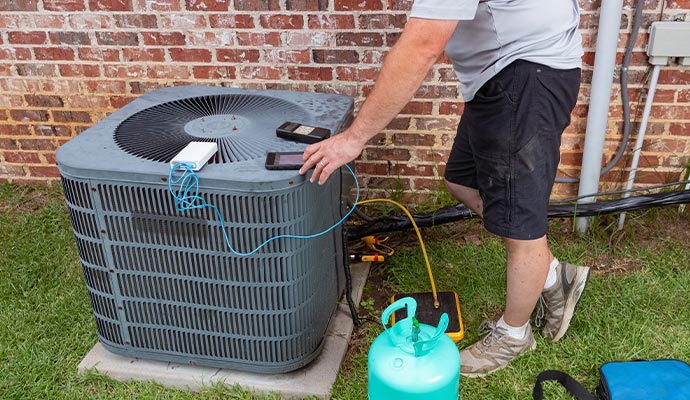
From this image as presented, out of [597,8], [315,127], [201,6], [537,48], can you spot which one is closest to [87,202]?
[315,127]

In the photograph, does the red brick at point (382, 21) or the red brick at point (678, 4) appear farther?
the red brick at point (382, 21)

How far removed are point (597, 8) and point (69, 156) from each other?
2.21 m

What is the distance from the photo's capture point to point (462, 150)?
2461 millimetres

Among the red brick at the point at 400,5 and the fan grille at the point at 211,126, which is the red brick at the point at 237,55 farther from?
the red brick at the point at 400,5

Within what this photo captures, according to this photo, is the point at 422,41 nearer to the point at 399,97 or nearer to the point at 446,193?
the point at 399,97

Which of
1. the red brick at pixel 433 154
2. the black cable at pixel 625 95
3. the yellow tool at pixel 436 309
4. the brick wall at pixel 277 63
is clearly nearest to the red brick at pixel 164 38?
the brick wall at pixel 277 63

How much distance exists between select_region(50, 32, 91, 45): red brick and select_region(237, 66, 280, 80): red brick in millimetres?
789

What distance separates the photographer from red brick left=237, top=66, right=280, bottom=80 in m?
3.06

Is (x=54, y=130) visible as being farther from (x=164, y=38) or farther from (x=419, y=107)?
(x=419, y=107)

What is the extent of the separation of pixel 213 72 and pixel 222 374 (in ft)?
4.96

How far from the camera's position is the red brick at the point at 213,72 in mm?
3088

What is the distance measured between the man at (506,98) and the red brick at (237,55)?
48.7 inches

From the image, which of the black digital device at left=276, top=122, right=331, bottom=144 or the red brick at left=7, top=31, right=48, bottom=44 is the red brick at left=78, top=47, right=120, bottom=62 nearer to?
the red brick at left=7, top=31, right=48, bottom=44

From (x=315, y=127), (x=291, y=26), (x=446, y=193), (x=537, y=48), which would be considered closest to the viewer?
(x=537, y=48)
